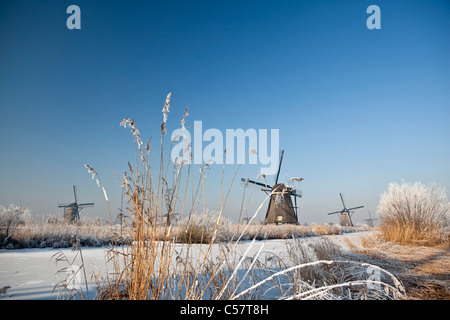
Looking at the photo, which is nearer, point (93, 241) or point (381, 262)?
point (381, 262)

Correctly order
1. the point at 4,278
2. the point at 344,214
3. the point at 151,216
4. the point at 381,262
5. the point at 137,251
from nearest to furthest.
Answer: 1. the point at 137,251
2. the point at 151,216
3. the point at 4,278
4. the point at 381,262
5. the point at 344,214

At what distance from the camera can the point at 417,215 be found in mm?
6434

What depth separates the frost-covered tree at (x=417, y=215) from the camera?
624 centimetres

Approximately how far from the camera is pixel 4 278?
8.31 ft

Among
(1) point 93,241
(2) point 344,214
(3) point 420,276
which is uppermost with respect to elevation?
(3) point 420,276

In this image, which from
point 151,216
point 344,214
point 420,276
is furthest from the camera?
point 344,214

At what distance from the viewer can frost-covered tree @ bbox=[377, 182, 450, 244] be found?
6237 millimetres

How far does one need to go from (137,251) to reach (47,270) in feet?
7.73
